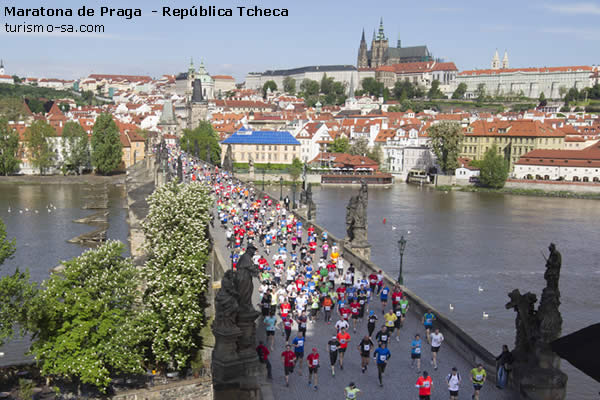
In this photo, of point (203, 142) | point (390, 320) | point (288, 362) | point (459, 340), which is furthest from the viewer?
point (203, 142)

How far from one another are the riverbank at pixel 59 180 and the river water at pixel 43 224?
114 centimetres

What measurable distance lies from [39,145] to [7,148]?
160 inches

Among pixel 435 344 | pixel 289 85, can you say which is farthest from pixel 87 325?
pixel 289 85

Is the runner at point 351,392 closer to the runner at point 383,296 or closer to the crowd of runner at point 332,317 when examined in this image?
the crowd of runner at point 332,317

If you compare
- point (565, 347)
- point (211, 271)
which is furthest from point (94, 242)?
A: point (565, 347)

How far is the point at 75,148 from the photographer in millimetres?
72125

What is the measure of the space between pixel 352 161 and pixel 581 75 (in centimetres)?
9954

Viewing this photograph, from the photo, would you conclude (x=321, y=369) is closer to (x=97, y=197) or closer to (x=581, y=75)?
(x=97, y=197)

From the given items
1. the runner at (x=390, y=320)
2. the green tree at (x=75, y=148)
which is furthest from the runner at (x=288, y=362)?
the green tree at (x=75, y=148)

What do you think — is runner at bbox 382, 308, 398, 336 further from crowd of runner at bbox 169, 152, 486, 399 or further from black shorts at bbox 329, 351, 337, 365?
black shorts at bbox 329, 351, 337, 365

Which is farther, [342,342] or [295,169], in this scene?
[295,169]

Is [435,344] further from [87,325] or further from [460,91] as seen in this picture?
[460,91]

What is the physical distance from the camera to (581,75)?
15400 centimetres

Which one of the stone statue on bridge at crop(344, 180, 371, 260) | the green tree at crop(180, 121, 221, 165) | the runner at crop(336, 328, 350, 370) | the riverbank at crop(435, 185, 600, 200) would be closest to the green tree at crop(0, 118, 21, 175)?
→ the green tree at crop(180, 121, 221, 165)
